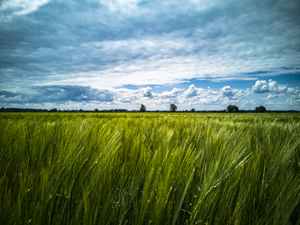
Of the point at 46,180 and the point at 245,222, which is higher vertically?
the point at 46,180

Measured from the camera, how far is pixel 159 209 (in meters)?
0.42

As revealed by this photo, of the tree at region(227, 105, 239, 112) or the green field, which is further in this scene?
the tree at region(227, 105, 239, 112)

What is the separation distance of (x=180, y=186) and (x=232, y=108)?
302ft

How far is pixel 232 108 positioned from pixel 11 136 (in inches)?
3627

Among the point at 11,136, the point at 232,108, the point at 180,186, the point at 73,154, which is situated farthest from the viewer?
the point at 232,108

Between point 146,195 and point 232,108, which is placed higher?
point 232,108

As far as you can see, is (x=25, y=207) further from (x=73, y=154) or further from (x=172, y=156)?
(x=172, y=156)

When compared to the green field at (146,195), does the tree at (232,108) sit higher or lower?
higher

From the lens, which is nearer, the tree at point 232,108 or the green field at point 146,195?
the green field at point 146,195

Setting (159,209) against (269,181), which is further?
(269,181)

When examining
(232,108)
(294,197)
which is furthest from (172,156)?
(232,108)

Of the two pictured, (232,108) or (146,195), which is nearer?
(146,195)

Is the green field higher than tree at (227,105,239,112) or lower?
lower

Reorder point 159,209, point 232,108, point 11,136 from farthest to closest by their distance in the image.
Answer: point 232,108
point 11,136
point 159,209
